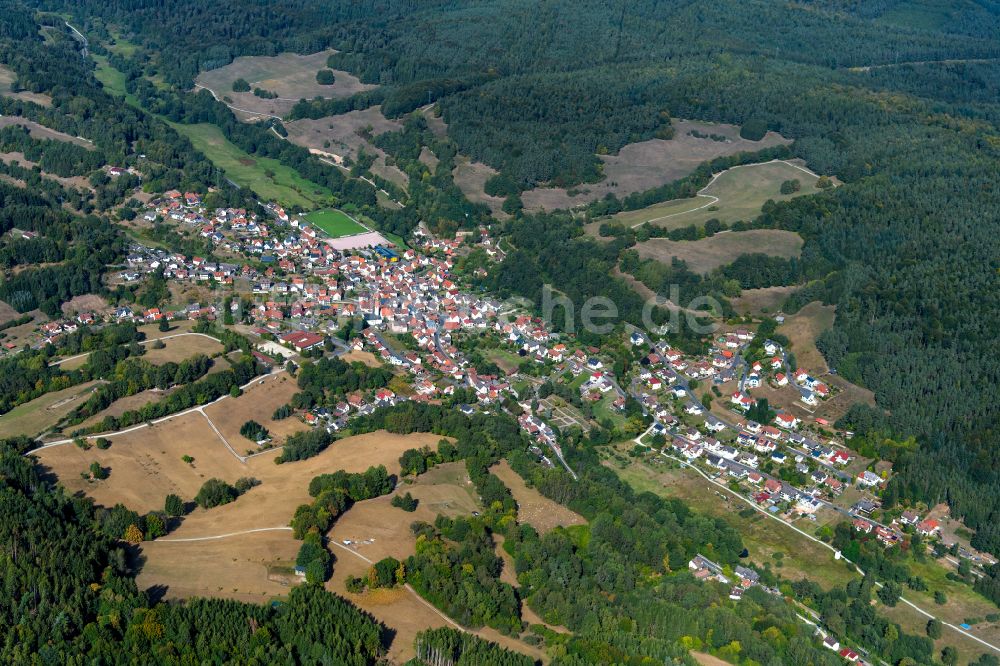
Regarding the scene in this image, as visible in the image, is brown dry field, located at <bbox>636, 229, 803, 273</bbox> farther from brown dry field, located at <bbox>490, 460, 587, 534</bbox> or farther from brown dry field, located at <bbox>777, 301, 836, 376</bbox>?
brown dry field, located at <bbox>490, 460, 587, 534</bbox>

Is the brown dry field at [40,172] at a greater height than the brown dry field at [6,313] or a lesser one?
greater

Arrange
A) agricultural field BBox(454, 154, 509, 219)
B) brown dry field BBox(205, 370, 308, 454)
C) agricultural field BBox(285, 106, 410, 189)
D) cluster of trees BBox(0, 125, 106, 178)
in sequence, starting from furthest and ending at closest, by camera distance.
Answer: agricultural field BBox(285, 106, 410, 189) < agricultural field BBox(454, 154, 509, 219) < cluster of trees BBox(0, 125, 106, 178) < brown dry field BBox(205, 370, 308, 454)

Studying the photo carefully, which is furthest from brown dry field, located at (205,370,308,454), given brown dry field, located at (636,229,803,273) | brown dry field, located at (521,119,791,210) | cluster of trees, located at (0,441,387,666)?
brown dry field, located at (521,119,791,210)

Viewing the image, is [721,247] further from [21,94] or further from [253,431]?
[21,94]

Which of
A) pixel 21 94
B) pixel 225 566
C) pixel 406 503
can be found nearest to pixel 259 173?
pixel 21 94

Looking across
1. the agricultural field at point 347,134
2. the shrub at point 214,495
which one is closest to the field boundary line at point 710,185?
the agricultural field at point 347,134

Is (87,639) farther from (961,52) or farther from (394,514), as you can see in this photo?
(961,52)

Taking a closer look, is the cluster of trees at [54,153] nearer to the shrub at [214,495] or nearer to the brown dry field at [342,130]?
the brown dry field at [342,130]
